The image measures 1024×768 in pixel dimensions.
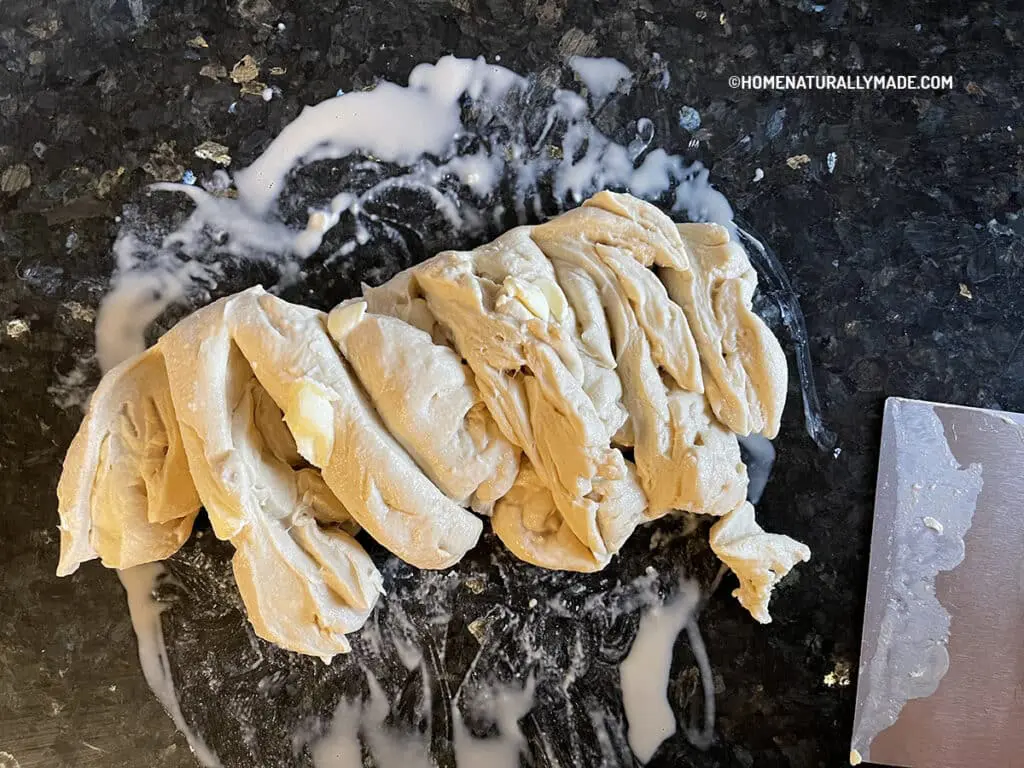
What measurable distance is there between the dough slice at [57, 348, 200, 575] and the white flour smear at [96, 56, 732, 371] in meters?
0.33

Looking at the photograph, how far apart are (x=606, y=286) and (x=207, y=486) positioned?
0.96 m

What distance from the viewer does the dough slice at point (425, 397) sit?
1.57 m

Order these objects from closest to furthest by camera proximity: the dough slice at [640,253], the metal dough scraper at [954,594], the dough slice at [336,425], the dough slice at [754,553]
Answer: the dough slice at [336,425] → the dough slice at [640,253] → the dough slice at [754,553] → the metal dough scraper at [954,594]

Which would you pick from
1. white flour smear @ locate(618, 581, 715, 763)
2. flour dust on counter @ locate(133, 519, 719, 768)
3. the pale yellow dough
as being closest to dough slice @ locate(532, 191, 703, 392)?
the pale yellow dough

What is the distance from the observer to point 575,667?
2.00m

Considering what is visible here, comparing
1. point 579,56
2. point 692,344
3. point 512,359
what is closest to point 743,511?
point 692,344

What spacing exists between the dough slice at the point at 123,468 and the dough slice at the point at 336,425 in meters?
0.28

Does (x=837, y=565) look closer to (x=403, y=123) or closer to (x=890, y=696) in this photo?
(x=890, y=696)

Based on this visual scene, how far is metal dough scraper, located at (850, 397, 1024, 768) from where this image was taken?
1949 mm

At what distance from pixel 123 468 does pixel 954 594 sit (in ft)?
6.79

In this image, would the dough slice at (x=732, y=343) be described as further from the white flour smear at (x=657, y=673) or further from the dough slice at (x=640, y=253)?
the white flour smear at (x=657, y=673)

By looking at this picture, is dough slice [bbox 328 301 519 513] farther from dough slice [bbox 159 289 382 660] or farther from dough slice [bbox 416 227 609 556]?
dough slice [bbox 159 289 382 660]

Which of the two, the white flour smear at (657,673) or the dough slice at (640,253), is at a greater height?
the dough slice at (640,253)

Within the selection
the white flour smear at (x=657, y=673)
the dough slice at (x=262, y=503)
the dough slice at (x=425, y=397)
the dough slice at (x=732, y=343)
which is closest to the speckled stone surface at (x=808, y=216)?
the white flour smear at (x=657, y=673)
